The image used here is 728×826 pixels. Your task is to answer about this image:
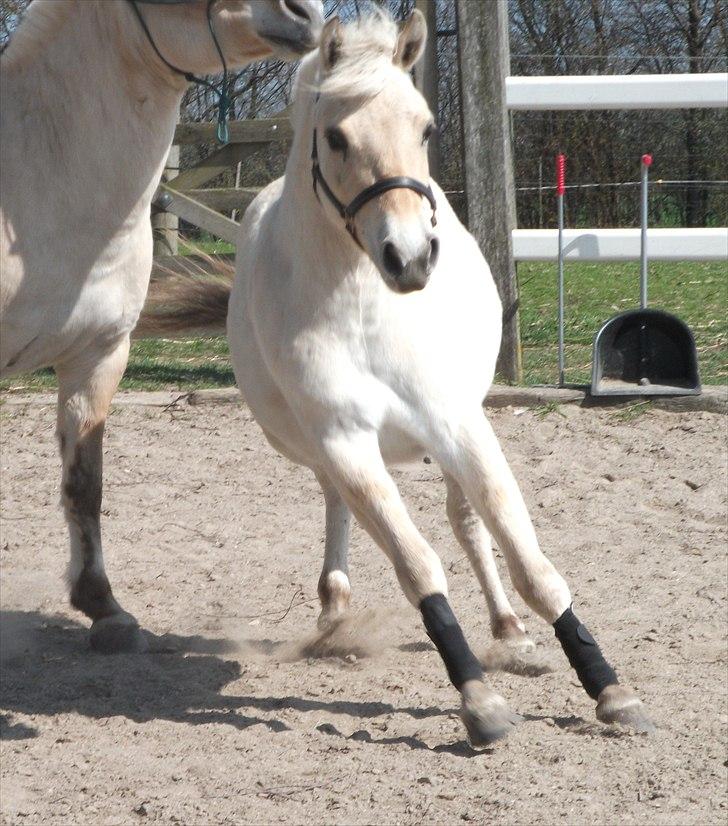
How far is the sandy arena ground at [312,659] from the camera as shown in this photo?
2.60 metres

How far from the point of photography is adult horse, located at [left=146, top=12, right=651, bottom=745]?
2711 mm

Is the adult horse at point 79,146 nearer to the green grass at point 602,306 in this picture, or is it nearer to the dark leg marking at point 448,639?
the dark leg marking at point 448,639

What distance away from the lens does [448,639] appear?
2.88 m

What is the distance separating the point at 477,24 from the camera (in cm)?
622

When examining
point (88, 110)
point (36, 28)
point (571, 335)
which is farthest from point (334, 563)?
point (571, 335)

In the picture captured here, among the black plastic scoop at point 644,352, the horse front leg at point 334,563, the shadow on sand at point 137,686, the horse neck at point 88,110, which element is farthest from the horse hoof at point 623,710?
the black plastic scoop at point 644,352

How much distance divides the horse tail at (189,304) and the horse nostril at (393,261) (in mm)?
1881

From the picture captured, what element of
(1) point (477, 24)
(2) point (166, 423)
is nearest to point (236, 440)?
(2) point (166, 423)

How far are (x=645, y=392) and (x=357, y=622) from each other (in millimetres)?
2481

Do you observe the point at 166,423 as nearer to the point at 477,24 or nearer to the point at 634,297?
the point at 477,24

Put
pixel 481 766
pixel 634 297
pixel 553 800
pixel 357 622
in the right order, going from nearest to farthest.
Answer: pixel 553 800 < pixel 481 766 < pixel 357 622 < pixel 634 297

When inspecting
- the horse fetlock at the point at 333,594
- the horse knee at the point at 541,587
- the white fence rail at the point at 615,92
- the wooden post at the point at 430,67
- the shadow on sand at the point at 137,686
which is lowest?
the shadow on sand at the point at 137,686

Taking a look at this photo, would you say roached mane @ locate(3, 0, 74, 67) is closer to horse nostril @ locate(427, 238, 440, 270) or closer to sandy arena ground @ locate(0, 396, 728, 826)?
horse nostril @ locate(427, 238, 440, 270)

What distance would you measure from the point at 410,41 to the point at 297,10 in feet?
0.92
